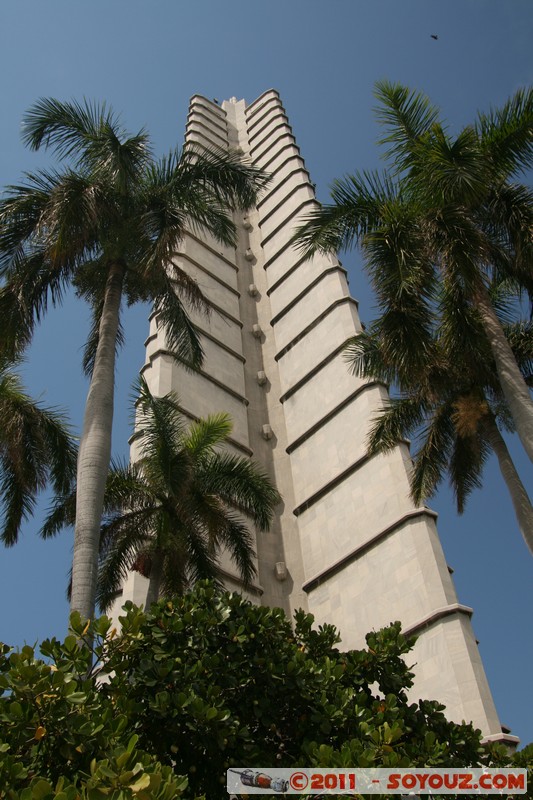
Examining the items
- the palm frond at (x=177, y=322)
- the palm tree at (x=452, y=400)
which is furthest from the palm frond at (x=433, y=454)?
the palm frond at (x=177, y=322)

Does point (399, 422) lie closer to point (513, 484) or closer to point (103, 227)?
point (513, 484)

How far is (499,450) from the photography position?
1142 centimetres

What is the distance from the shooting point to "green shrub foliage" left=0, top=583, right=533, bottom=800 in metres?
5.12

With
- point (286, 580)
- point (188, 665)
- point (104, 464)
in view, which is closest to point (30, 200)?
point (104, 464)

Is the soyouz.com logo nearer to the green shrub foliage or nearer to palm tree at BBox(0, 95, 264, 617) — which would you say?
the green shrub foliage

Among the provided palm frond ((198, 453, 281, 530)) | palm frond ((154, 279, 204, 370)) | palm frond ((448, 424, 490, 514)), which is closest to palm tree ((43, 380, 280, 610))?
palm frond ((198, 453, 281, 530))

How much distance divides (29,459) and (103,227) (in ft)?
13.5

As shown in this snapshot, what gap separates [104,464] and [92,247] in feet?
12.9

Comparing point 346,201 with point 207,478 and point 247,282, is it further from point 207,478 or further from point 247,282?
point 247,282

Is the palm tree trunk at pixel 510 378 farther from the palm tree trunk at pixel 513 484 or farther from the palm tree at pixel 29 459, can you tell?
the palm tree at pixel 29 459

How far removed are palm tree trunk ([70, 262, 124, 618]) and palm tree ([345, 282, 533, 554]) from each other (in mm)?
3799

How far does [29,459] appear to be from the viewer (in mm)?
12922

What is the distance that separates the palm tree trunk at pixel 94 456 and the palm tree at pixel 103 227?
0.08 feet

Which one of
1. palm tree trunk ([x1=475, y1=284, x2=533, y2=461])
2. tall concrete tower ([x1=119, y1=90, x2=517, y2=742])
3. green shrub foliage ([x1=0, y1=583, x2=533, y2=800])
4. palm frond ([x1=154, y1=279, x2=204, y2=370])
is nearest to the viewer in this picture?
green shrub foliage ([x1=0, y1=583, x2=533, y2=800])
